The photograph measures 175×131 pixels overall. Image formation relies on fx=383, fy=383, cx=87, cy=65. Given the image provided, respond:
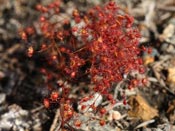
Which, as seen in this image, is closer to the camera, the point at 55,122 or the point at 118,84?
the point at 55,122

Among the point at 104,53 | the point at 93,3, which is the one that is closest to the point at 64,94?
Result: the point at 104,53

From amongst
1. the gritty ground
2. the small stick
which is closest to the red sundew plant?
the small stick

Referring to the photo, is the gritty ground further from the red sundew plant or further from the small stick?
the red sundew plant

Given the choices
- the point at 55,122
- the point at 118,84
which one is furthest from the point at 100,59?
the point at 55,122

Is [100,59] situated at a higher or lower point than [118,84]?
higher

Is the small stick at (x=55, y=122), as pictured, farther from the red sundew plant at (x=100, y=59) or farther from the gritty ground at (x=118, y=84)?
the red sundew plant at (x=100, y=59)

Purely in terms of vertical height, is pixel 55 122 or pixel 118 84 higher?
pixel 118 84

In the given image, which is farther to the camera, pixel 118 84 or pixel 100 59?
pixel 118 84

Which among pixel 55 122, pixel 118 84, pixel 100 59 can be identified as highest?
pixel 100 59

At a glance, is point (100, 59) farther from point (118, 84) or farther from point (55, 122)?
point (55, 122)

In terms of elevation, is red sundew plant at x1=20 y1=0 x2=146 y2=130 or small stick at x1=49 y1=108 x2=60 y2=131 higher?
red sundew plant at x1=20 y1=0 x2=146 y2=130

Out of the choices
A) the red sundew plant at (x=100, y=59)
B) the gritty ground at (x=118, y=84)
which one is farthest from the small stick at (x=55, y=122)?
the red sundew plant at (x=100, y=59)

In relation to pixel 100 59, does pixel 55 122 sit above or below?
below
